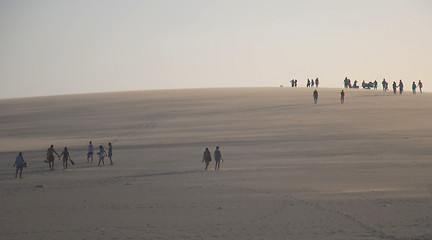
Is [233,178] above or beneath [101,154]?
beneath

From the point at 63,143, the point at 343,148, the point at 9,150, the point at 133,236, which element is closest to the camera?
the point at 133,236

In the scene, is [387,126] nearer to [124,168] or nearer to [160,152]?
[160,152]

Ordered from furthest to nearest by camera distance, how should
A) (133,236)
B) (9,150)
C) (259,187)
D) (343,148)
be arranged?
(9,150)
(343,148)
(259,187)
(133,236)

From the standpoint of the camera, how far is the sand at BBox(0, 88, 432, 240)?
13.0 metres

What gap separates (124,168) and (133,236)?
34.4 feet

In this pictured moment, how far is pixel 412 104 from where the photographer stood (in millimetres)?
43469

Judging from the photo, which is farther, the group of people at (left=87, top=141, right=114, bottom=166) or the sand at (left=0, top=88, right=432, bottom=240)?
the group of people at (left=87, top=141, right=114, bottom=166)

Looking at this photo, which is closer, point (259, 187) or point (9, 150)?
point (259, 187)

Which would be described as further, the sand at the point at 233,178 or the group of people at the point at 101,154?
the group of people at the point at 101,154

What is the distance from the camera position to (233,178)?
63.0 ft

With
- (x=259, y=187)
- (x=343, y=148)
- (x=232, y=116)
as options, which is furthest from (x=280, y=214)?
(x=232, y=116)

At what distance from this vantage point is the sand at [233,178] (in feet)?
42.6

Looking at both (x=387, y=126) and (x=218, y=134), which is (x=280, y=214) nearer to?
(x=218, y=134)

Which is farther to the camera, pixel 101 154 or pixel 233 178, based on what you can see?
pixel 101 154
